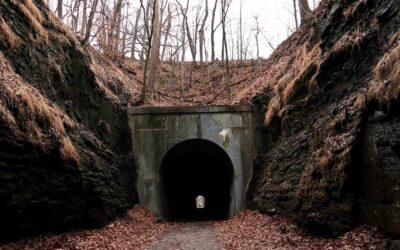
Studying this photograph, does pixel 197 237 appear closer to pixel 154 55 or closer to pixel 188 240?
pixel 188 240

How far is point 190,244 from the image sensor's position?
31.0ft

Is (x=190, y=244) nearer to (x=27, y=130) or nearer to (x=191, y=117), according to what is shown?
(x=27, y=130)

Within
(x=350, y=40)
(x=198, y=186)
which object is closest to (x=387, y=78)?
(x=350, y=40)

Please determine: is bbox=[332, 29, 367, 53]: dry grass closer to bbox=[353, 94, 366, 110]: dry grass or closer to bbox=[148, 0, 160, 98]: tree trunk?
bbox=[353, 94, 366, 110]: dry grass

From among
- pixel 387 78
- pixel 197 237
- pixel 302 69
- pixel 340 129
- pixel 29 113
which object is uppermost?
pixel 302 69

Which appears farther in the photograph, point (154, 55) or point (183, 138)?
point (154, 55)

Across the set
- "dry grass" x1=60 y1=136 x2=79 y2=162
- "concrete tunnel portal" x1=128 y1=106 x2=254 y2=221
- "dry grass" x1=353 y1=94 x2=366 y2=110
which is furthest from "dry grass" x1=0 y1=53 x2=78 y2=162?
"dry grass" x1=353 y1=94 x2=366 y2=110

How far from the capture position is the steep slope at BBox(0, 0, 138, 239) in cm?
695

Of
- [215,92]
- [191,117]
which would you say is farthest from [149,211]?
[215,92]

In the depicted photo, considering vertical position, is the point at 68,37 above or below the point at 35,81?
above

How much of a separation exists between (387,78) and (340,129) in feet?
5.43

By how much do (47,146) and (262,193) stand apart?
7.44m

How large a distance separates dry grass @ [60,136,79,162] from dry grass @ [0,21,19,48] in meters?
2.45

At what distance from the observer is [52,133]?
810 centimetres
